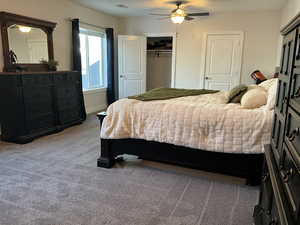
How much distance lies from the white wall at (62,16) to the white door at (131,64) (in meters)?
0.68

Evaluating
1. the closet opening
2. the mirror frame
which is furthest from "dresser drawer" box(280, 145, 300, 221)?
the closet opening

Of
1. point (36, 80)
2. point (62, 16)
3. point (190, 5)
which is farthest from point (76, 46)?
point (190, 5)

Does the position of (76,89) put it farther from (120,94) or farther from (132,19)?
(132,19)

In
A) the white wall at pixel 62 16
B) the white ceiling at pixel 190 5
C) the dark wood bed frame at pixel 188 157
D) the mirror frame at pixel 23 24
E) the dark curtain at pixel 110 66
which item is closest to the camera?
the dark wood bed frame at pixel 188 157

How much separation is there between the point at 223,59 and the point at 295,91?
5.32 meters

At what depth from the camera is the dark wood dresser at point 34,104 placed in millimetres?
3594

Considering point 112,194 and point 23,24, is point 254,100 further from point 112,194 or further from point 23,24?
point 23,24

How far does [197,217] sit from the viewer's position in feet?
6.35

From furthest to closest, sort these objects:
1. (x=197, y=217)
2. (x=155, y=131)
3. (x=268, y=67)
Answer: (x=268, y=67) < (x=155, y=131) < (x=197, y=217)

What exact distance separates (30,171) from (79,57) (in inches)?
124

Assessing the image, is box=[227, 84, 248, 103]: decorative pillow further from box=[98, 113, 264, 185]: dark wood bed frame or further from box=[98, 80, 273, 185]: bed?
box=[98, 113, 264, 185]: dark wood bed frame

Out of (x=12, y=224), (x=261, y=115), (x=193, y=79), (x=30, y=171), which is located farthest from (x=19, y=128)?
(x=193, y=79)

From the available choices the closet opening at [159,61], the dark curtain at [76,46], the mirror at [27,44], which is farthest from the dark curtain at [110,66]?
the mirror at [27,44]

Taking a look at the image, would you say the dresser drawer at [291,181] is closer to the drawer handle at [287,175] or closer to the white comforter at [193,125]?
the drawer handle at [287,175]
